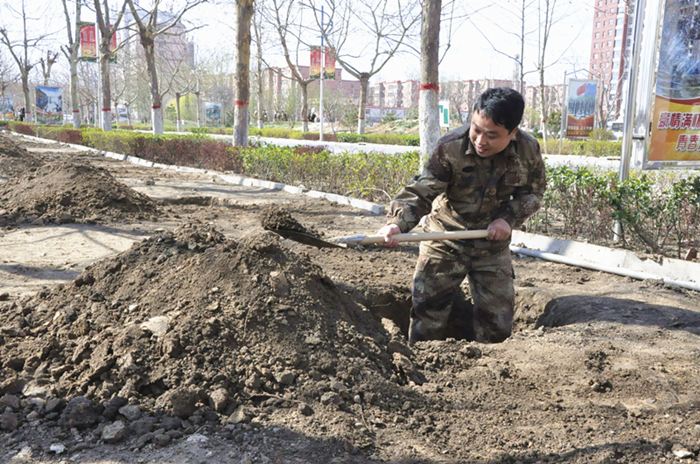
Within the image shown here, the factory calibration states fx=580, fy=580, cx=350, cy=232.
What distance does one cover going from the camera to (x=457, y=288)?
12.6 feet

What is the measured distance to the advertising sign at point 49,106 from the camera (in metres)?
33.4

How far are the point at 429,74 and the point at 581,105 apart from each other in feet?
40.3

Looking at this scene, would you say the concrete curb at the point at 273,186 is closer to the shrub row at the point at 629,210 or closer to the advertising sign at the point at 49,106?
the shrub row at the point at 629,210

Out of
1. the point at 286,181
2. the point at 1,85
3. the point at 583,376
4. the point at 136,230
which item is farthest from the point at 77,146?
the point at 1,85

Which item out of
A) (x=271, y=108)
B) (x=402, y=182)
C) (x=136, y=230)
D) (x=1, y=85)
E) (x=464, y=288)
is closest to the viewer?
(x=464, y=288)

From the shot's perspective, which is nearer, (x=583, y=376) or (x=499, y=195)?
(x=583, y=376)

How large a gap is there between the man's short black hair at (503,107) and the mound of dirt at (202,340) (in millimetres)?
1285

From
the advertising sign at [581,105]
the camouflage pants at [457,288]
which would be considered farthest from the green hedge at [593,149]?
the camouflage pants at [457,288]

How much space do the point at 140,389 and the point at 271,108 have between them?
202 ft

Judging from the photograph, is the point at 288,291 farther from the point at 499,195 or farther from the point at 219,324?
the point at 499,195

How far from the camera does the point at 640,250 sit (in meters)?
5.50

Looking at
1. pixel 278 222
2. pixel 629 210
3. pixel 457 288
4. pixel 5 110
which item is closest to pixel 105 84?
pixel 278 222

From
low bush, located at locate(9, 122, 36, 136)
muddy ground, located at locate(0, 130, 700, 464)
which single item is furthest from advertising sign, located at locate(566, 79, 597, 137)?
low bush, located at locate(9, 122, 36, 136)

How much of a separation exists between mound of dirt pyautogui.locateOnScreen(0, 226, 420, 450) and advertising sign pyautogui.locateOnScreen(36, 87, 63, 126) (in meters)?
34.7
